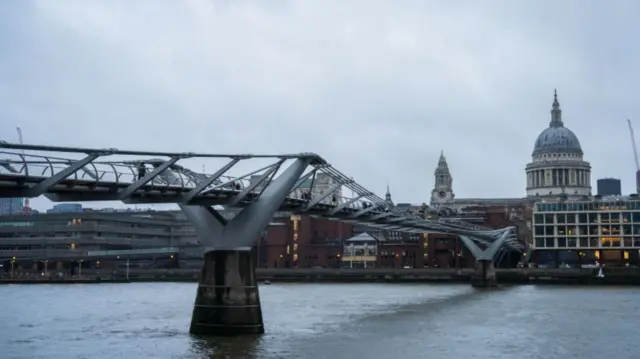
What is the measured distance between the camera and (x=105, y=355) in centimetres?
3894

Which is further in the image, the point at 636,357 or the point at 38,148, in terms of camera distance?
the point at 636,357

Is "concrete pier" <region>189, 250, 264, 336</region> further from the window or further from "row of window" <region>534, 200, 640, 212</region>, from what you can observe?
"row of window" <region>534, 200, 640, 212</region>

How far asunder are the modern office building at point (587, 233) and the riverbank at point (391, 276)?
21.7 meters

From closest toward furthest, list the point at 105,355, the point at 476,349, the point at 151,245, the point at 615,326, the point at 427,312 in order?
the point at 105,355, the point at 476,349, the point at 615,326, the point at 427,312, the point at 151,245

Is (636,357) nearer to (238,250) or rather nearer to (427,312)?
(238,250)

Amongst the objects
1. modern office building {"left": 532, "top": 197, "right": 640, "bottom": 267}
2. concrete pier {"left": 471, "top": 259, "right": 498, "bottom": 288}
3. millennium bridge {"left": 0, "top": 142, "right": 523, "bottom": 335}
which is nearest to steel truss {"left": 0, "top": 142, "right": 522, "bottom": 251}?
millennium bridge {"left": 0, "top": 142, "right": 523, "bottom": 335}

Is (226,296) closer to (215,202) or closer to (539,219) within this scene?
(215,202)

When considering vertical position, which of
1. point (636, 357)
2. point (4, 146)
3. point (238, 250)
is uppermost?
point (4, 146)

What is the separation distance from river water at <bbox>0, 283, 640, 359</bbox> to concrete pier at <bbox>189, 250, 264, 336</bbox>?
1078mm

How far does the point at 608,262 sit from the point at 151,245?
84217 mm

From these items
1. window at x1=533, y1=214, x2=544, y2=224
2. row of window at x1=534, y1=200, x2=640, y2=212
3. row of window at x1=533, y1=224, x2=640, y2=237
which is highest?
row of window at x1=534, y1=200, x2=640, y2=212

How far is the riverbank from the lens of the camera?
125562 millimetres

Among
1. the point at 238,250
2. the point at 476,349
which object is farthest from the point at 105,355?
the point at 476,349

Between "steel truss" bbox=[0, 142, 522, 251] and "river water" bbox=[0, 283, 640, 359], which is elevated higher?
"steel truss" bbox=[0, 142, 522, 251]
